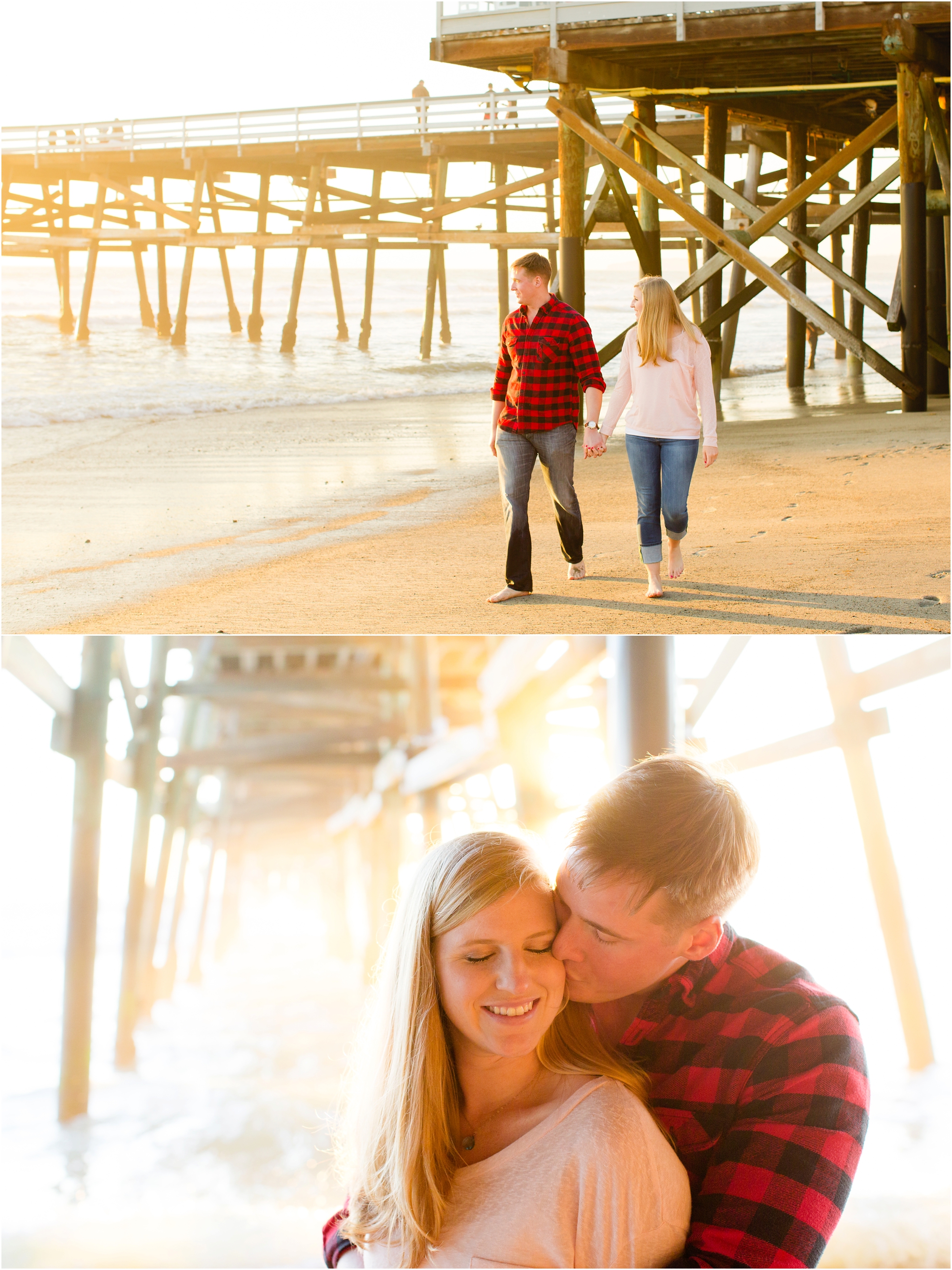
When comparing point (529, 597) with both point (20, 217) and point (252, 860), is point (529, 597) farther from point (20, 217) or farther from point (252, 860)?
point (252, 860)

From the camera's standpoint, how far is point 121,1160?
632 centimetres

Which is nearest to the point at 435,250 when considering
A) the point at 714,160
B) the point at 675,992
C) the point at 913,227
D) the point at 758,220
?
the point at 714,160

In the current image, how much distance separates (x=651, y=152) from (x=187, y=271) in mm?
10187

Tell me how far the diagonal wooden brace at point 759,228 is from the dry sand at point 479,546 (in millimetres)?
455

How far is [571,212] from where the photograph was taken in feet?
25.5

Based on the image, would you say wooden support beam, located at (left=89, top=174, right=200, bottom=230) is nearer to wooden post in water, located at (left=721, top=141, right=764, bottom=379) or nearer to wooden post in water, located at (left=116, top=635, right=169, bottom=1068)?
wooden post in water, located at (left=721, top=141, right=764, bottom=379)

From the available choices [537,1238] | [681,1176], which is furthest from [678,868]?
[537,1238]

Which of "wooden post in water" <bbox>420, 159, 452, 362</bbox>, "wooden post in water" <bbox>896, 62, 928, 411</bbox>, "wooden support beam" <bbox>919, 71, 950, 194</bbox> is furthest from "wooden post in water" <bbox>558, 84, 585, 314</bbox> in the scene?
"wooden post in water" <bbox>420, 159, 452, 362</bbox>

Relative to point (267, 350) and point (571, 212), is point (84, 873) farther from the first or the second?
point (267, 350)

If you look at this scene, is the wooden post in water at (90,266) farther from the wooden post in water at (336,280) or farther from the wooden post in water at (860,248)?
the wooden post in water at (860,248)

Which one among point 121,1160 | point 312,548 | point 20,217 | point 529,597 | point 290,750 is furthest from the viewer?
point 20,217

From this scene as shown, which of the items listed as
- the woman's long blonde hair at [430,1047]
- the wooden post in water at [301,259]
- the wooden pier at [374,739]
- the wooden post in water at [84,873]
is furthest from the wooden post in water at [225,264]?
the woman's long blonde hair at [430,1047]

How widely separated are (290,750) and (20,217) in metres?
14.4

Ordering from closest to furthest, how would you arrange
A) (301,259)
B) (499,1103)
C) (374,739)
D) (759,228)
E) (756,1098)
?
(756,1098), (499,1103), (759,228), (374,739), (301,259)
